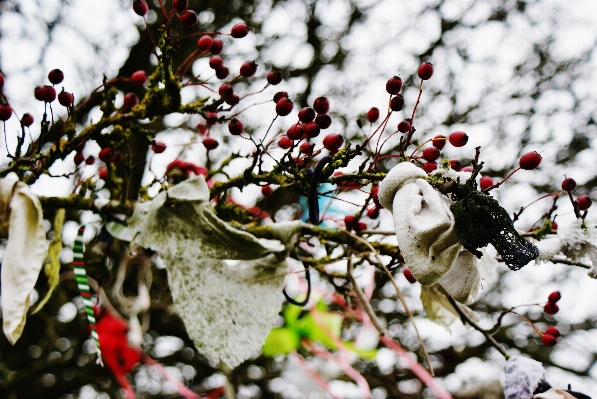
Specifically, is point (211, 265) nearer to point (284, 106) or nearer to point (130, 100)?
point (284, 106)

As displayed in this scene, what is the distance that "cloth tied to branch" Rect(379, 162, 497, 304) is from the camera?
73 centimetres

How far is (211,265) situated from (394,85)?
462 millimetres

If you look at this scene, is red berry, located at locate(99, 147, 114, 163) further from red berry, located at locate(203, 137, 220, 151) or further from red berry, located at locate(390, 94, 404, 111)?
red berry, located at locate(390, 94, 404, 111)

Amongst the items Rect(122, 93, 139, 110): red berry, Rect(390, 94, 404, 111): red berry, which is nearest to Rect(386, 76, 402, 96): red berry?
Rect(390, 94, 404, 111): red berry

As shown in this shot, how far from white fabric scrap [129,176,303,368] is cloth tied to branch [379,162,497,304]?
225 millimetres

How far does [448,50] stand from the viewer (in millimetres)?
2680

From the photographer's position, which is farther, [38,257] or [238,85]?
[238,85]

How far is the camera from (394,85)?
83 centimetres

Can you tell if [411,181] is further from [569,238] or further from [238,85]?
[238,85]

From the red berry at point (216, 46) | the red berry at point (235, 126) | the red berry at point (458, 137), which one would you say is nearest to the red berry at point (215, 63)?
the red berry at point (216, 46)

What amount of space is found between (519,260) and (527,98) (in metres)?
2.29

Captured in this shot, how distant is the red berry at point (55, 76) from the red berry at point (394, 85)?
63 cm

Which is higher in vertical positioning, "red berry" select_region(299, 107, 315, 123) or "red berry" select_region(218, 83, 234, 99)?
"red berry" select_region(299, 107, 315, 123)

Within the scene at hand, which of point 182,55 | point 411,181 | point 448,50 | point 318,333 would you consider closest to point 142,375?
point 318,333
